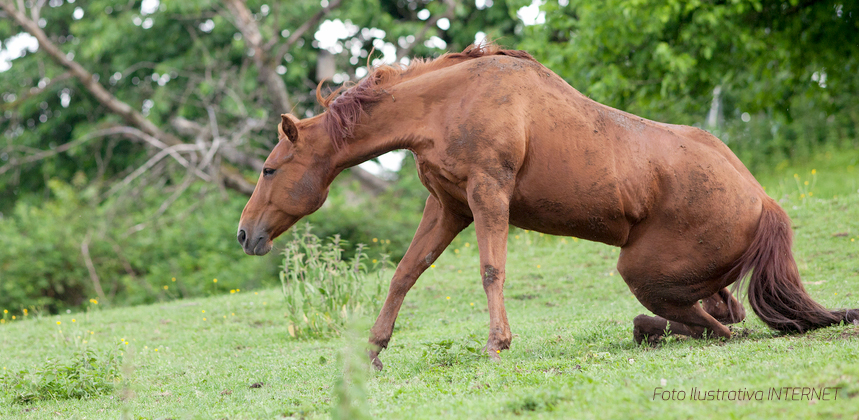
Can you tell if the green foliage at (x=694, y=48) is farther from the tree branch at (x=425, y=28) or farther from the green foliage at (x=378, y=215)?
the green foliage at (x=378, y=215)

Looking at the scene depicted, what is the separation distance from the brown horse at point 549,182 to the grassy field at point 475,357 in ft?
1.35

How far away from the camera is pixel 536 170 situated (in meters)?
4.75

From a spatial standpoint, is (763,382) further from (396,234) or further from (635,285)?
(396,234)

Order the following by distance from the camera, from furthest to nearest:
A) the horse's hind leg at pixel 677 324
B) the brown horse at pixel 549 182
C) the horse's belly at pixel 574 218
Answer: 1. the horse's hind leg at pixel 677 324
2. the horse's belly at pixel 574 218
3. the brown horse at pixel 549 182

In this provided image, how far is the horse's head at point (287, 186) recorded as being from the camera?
16.3 ft

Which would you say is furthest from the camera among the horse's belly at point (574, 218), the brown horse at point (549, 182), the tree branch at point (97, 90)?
the tree branch at point (97, 90)

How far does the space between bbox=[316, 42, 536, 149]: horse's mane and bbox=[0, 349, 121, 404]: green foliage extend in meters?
2.42

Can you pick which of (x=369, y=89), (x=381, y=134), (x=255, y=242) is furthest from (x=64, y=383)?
(x=369, y=89)

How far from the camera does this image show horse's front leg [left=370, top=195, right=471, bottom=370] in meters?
5.05

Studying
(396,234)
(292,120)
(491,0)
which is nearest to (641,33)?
(396,234)

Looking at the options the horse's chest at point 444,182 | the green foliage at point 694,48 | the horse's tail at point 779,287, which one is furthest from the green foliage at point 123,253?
the horse's tail at point 779,287

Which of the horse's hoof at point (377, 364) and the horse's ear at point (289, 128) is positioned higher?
the horse's ear at point (289, 128)
